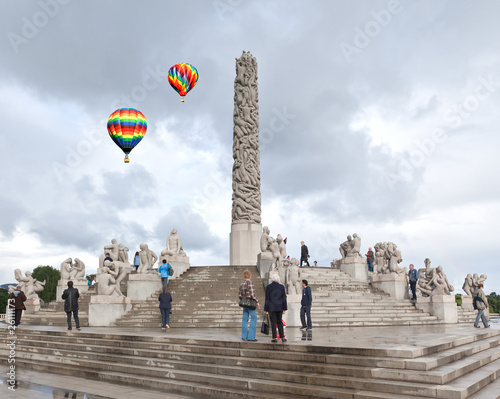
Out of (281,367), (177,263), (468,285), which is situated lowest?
(281,367)

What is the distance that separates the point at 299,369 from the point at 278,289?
196 cm

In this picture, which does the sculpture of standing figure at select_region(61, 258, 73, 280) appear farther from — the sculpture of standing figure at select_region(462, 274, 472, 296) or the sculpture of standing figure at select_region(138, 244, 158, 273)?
the sculpture of standing figure at select_region(462, 274, 472, 296)

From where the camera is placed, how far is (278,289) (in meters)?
9.63

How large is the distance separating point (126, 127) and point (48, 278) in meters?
39.9

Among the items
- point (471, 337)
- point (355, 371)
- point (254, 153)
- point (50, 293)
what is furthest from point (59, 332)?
point (50, 293)

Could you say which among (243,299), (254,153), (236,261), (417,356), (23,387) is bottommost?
(23,387)

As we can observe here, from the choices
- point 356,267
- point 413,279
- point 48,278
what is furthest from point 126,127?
point 48,278

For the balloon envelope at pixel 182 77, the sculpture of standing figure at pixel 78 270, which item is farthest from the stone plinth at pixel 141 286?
the balloon envelope at pixel 182 77

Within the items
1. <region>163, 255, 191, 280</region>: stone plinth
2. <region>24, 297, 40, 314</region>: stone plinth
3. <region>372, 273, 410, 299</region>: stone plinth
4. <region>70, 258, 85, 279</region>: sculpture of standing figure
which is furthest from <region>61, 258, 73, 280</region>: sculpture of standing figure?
<region>372, 273, 410, 299</region>: stone plinth

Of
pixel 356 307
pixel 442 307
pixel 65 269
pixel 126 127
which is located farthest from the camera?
pixel 126 127

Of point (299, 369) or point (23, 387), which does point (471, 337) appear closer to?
point (299, 369)

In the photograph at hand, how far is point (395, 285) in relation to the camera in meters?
19.8

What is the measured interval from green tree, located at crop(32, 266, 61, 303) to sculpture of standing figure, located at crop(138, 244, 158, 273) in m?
43.5

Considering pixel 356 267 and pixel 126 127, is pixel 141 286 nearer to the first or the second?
pixel 356 267
